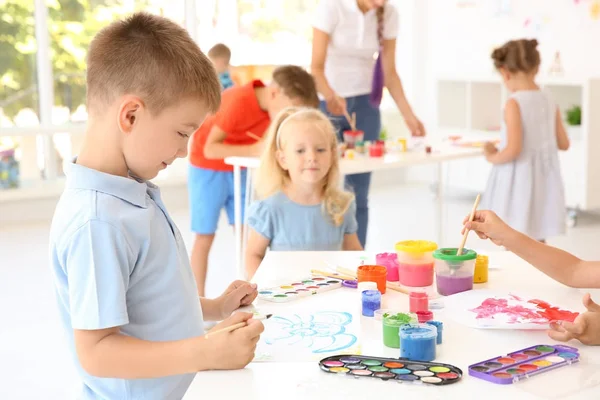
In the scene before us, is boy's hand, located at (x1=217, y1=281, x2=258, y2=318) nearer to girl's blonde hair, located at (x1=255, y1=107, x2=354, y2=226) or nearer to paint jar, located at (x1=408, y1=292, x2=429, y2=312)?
paint jar, located at (x1=408, y1=292, x2=429, y2=312)

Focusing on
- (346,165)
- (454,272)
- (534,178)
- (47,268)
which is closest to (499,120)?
(534,178)

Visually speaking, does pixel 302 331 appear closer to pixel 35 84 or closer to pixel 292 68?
pixel 292 68

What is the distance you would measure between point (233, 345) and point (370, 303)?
0.47 m

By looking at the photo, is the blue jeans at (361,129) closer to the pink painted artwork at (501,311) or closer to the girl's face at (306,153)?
the girl's face at (306,153)

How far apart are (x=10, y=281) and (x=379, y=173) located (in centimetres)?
367

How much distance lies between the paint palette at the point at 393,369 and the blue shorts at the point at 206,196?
239 cm

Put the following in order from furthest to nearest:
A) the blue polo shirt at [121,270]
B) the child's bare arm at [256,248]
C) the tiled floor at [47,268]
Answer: the tiled floor at [47,268], the child's bare arm at [256,248], the blue polo shirt at [121,270]

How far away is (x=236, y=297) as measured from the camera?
172 centimetres

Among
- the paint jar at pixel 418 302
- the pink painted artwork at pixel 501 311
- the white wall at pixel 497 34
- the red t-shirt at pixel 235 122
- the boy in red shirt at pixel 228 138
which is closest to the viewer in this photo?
the pink painted artwork at pixel 501 311

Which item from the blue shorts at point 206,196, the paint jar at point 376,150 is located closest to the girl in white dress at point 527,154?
the paint jar at point 376,150

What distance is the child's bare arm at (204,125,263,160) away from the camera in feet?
11.7

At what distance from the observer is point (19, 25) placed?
6.02m

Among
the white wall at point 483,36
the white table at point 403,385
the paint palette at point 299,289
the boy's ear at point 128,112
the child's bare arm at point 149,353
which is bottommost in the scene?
the white table at point 403,385

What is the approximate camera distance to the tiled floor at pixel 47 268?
3.12m
